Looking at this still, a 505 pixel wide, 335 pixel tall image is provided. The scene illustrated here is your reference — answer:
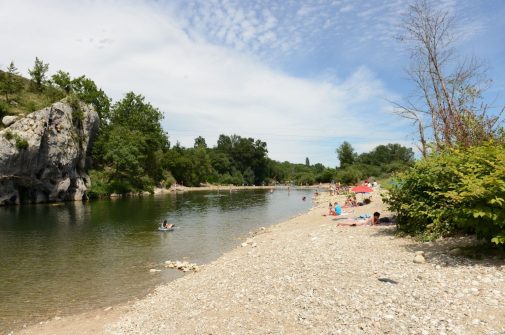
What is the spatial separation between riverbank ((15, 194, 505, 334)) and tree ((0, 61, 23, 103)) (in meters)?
68.5

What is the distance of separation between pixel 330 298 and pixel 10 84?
77985 millimetres

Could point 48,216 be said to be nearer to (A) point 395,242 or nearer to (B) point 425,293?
(A) point 395,242

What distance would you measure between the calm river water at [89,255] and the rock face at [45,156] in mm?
14838

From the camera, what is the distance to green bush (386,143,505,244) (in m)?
11.4

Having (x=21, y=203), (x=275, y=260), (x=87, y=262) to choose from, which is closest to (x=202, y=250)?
(x=87, y=262)

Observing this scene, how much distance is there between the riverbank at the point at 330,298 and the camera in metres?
8.73

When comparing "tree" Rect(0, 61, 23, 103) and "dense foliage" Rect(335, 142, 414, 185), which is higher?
"tree" Rect(0, 61, 23, 103)

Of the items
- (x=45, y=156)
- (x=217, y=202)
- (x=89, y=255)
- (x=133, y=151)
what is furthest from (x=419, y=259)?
(x=133, y=151)

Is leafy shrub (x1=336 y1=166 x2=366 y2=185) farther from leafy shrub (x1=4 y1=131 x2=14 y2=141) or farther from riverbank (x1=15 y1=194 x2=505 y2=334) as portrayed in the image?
riverbank (x1=15 y1=194 x2=505 y2=334)

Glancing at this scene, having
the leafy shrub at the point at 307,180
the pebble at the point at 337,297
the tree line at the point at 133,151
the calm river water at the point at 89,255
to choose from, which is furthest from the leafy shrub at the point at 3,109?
the leafy shrub at the point at 307,180

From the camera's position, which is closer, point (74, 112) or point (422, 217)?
point (422, 217)

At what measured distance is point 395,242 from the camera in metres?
17.3

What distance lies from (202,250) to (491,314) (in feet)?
65.4

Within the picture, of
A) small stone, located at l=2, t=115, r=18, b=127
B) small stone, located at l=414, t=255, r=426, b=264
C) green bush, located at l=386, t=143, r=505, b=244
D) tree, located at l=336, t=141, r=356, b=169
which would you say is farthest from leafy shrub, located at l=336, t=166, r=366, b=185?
small stone, located at l=414, t=255, r=426, b=264
